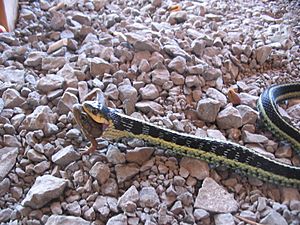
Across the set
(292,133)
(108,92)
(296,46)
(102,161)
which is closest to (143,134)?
(102,161)

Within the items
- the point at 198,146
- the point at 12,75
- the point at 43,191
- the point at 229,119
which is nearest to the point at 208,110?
the point at 229,119

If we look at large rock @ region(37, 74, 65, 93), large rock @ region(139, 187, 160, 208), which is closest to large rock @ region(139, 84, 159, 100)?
large rock @ region(37, 74, 65, 93)

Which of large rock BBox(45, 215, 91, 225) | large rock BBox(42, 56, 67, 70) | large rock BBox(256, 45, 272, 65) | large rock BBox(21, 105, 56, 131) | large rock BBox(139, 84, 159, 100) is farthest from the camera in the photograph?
large rock BBox(256, 45, 272, 65)

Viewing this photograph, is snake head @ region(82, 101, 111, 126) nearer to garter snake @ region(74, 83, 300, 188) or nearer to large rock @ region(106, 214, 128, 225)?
garter snake @ region(74, 83, 300, 188)

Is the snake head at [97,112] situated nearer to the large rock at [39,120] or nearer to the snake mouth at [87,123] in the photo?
the snake mouth at [87,123]

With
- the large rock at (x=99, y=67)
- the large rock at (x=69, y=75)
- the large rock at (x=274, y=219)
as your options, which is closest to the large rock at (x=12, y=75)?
the large rock at (x=69, y=75)

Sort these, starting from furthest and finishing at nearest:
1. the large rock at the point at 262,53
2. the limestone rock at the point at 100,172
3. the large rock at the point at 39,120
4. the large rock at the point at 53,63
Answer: the large rock at the point at 262,53
the large rock at the point at 53,63
the large rock at the point at 39,120
the limestone rock at the point at 100,172
